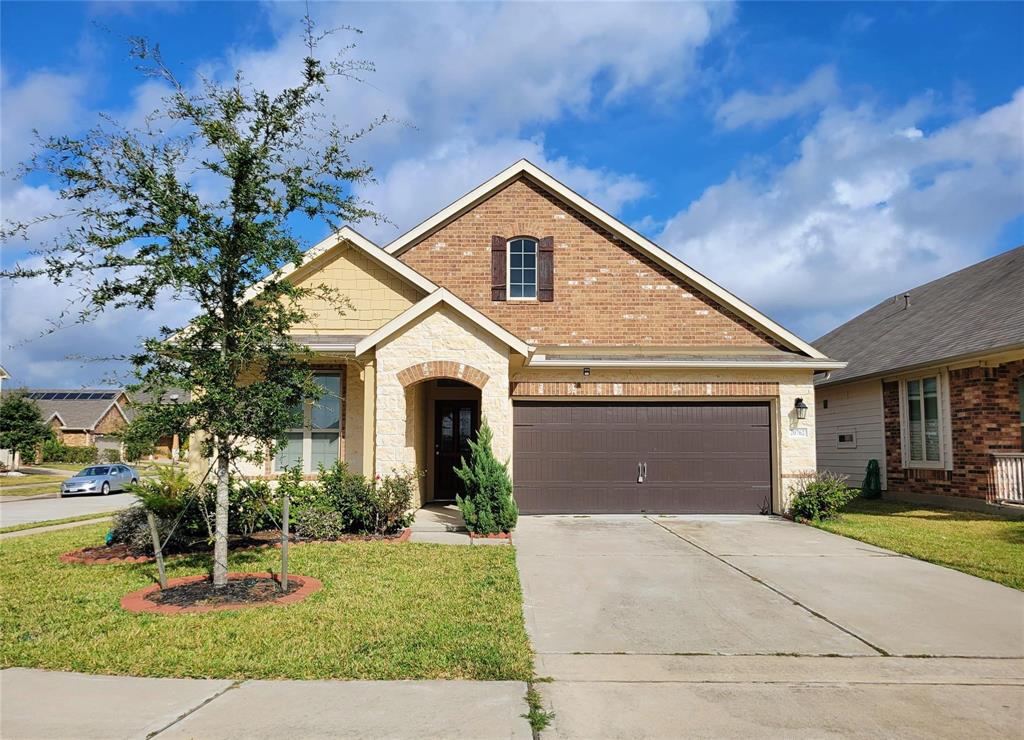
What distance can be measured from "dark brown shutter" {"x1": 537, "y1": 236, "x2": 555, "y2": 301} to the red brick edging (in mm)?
8705

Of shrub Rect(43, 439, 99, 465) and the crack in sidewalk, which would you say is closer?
the crack in sidewalk

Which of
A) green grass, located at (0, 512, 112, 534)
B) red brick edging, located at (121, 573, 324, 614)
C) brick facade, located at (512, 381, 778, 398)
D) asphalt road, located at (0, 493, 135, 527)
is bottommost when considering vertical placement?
asphalt road, located at (0, 493, 135, 527)

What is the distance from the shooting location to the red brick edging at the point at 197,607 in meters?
6.57

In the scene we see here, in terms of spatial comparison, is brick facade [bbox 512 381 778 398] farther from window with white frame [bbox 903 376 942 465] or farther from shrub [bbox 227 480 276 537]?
shrub [bbox 227 480 276 537]

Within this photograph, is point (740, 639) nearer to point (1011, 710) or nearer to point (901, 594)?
point (1011, 710)

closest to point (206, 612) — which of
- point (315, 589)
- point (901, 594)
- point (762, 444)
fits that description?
point (315, 589)

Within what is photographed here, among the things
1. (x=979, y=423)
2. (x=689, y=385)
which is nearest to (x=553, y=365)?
(x=689, y=385)

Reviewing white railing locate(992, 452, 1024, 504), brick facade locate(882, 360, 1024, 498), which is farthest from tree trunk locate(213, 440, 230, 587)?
brick facade locate(882, 360, 1024, 498)

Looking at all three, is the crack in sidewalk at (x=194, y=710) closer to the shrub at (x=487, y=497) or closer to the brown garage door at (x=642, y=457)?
the shrub at (x=487, y=497)

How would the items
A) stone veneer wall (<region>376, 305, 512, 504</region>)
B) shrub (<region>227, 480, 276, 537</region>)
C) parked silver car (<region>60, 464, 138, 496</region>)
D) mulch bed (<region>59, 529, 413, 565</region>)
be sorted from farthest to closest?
parked silver car (<region>60, 464, 138, 496</region>), stone veneer wall (<region>376, 305, 512, 504</region>), shrub (<region>227, 480, 276, 537</region>), mulch bed (<region>59, 529, 413, 565</region>)

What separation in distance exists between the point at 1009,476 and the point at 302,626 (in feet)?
45.5

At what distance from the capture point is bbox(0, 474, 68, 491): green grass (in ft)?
98.8

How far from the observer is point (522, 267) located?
599 inches

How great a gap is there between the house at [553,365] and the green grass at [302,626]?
382 cm
